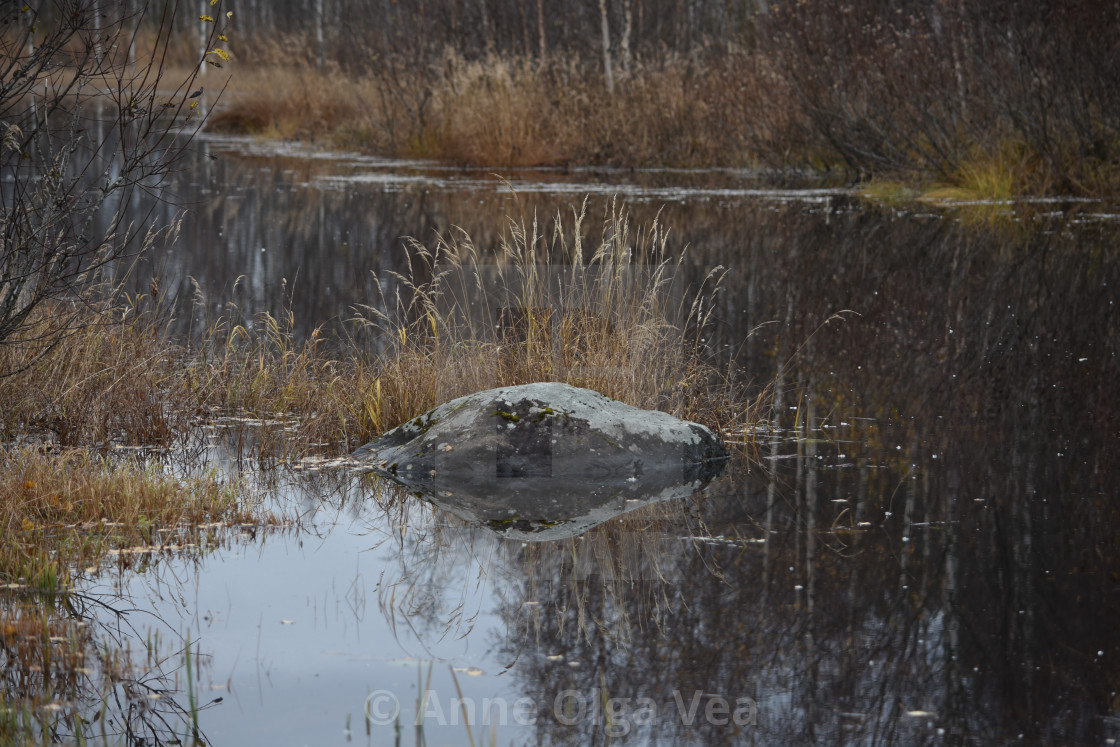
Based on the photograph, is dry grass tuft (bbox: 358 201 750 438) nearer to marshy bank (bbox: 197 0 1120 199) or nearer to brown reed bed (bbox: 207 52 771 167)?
marshy bank (bbox: 197 0 1120 199)

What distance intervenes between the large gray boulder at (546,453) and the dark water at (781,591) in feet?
0.78

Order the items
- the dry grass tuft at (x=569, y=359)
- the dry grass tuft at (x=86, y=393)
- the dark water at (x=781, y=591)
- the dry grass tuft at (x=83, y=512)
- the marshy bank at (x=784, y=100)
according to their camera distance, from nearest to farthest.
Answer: the dark water at (x=781, y=591)
the dry grass tuft at (x=83, y=512)
the dry grass tuft at (x=86, y=393)
the dry grass tuft at (x=569, y=359)
the marshy bank at (x=784, y=100)

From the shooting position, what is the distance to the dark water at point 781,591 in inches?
130

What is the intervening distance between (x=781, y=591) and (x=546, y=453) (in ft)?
5.68

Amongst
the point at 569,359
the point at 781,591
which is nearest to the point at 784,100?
the point at 569,359

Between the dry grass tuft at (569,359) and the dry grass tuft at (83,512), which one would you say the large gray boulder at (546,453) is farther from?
the dry grass tuft at (83,512)

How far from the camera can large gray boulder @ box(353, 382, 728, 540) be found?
5.41m

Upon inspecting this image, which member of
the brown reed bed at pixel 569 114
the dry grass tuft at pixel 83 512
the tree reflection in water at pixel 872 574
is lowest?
the tree reflection in water at pixel 872 574

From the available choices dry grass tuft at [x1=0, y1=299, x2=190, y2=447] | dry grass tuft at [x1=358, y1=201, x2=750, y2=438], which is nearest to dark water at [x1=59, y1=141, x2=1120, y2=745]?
dry grass tuft at [x1=358, y1=201, x2=750, y2=438]

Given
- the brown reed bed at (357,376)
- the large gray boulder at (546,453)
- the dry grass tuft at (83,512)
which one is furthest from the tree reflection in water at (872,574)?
the dry grass tuft at (83,512)

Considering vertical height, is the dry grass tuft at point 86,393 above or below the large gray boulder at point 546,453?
above

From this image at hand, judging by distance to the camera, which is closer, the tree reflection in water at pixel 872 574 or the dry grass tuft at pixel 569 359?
the tree reflection in water at pixel 872 574

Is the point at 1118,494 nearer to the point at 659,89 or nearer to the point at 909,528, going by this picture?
the point at 909,528

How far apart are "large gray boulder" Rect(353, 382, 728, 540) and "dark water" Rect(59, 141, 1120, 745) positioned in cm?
24
